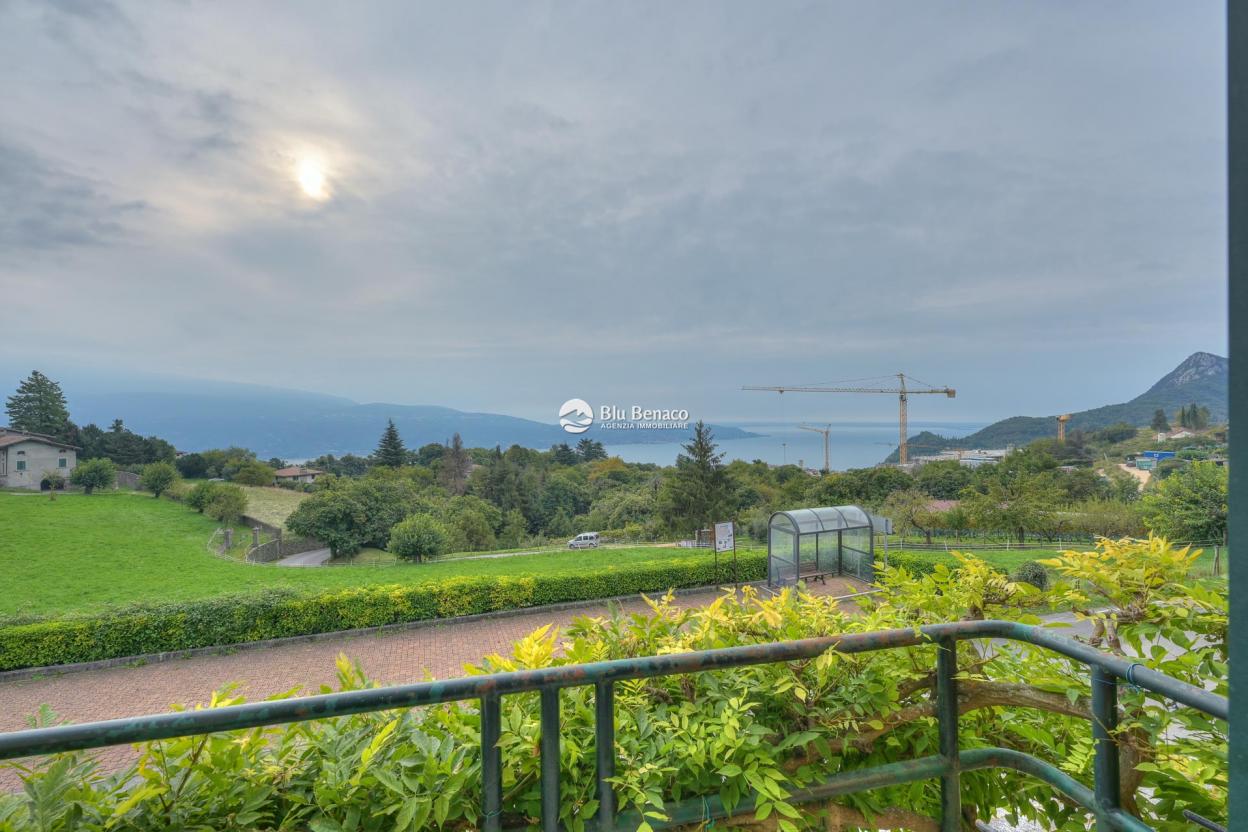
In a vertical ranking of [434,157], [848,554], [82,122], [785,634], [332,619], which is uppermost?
[82,122]

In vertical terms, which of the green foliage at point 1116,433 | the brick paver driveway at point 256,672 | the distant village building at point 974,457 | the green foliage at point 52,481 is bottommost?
the brick paver driveway at point 256,672

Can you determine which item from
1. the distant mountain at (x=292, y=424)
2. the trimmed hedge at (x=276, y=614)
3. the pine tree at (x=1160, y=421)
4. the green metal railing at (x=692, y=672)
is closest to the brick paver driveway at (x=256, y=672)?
the trimmed hedge at (x=276, y=614)

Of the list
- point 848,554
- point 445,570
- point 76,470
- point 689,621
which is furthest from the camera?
point 76,470

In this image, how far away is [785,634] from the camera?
4.11 feet

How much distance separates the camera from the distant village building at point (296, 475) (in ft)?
143

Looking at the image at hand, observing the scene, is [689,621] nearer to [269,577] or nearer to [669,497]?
[269,577]

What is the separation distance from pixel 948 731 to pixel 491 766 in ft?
3.06

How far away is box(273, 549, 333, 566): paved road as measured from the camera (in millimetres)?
22672

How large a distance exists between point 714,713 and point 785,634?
282mm

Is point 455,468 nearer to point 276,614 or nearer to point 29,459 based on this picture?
point 29,459

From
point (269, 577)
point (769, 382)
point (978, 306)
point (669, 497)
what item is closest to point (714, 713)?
point (269, 577)

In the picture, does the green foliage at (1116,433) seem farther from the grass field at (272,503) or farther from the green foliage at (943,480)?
the grass field at (272,503)

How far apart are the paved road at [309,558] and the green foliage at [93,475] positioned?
20071mm

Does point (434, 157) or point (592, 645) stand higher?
point (434, 157)
